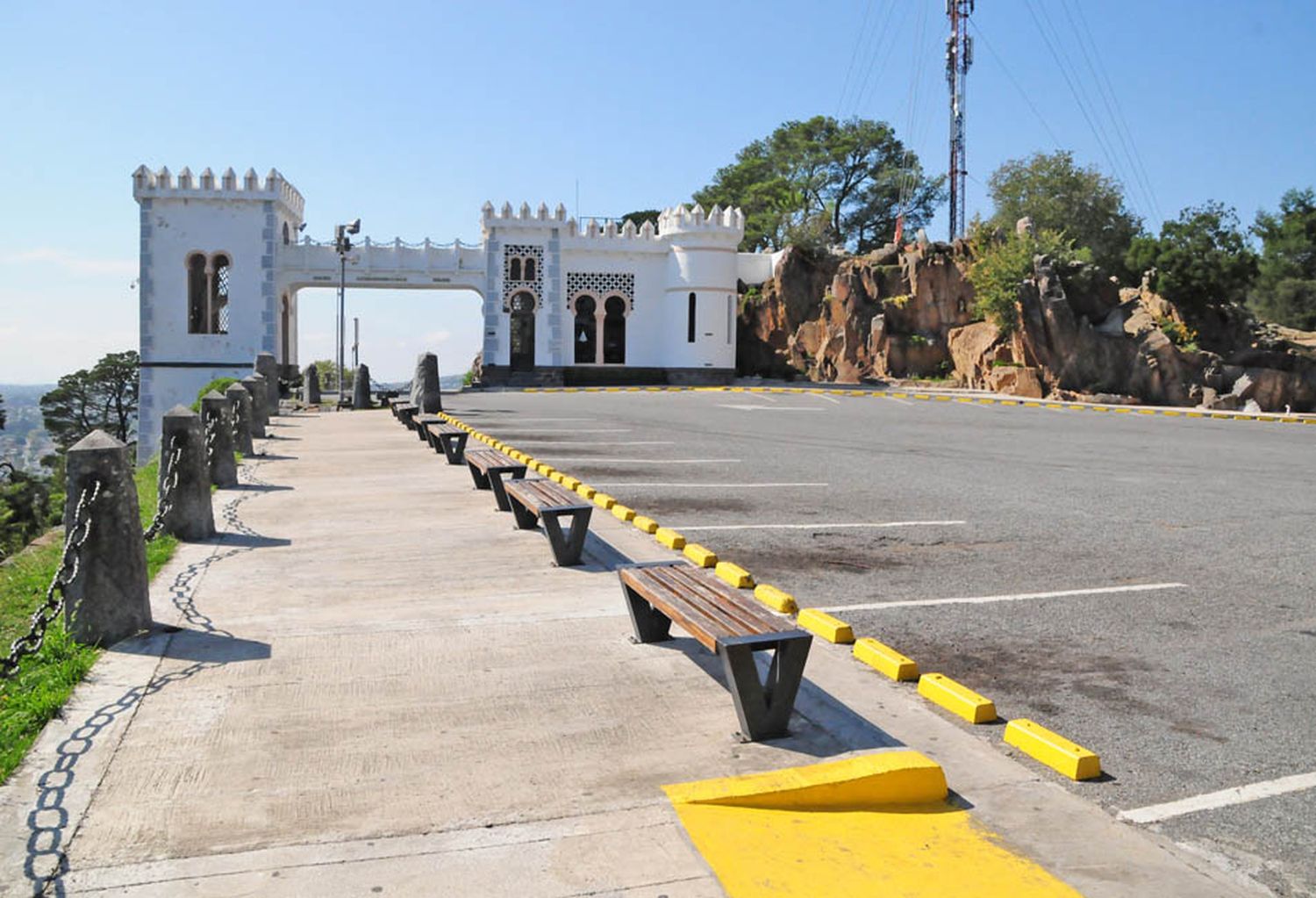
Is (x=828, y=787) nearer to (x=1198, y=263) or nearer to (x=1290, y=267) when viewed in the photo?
(x=1198, y=263)

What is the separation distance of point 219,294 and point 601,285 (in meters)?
16.3

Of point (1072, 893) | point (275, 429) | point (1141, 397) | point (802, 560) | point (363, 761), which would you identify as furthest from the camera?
point (1141, 397)

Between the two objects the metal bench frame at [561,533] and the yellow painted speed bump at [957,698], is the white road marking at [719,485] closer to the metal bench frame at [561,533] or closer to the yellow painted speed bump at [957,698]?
the metal bench frame at [561,533]

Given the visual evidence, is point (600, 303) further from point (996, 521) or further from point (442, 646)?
point (442, 646)

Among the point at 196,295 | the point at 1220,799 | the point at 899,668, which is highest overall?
the point at 196,295

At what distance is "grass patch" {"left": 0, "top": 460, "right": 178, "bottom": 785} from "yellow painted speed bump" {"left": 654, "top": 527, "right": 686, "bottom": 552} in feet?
12.0

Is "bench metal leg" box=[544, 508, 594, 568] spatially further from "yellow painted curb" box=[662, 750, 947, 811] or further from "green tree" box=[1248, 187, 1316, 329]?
"green tree" box=[1248, 187, 1316, 329]

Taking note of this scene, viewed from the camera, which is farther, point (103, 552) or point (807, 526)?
point (807, 526)

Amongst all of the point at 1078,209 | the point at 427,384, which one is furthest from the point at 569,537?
the point at 1078,209

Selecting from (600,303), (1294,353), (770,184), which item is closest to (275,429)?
(600,303)

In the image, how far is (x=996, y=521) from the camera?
10.1 m

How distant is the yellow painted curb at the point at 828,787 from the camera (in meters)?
3.94

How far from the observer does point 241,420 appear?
1623cm

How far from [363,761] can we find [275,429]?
63.2 feet
